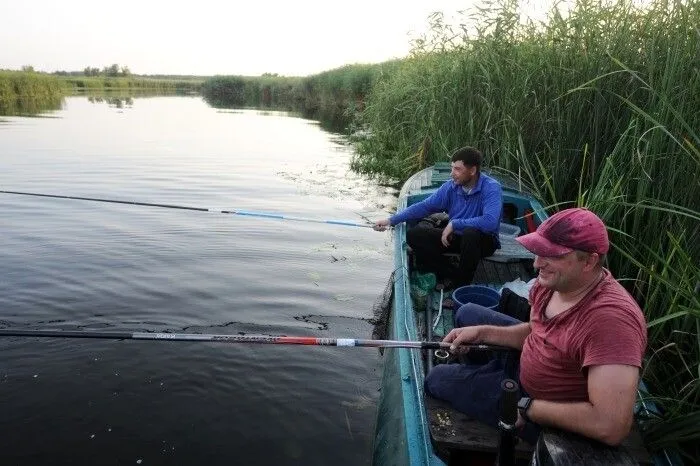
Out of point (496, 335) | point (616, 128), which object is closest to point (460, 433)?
point (496, 335)

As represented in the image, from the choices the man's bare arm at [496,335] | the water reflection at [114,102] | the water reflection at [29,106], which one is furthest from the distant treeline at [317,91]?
the man's bare arm at [496,335]

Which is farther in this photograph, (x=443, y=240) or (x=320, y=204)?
(x=320, y=204)

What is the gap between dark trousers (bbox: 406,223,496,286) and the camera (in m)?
4.91

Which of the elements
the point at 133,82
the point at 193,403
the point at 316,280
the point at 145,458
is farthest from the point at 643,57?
the point at 133,82

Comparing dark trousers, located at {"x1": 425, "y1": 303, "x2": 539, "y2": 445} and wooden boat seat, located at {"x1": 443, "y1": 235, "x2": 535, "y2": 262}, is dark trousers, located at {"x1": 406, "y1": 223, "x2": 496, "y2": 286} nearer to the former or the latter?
wooden boat seat, located at {"x1": 443, "y1": 235, "x2": 535, "y2": 262}

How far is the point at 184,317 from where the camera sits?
555 centimetres

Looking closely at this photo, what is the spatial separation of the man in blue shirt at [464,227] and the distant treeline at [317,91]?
13.8 metres

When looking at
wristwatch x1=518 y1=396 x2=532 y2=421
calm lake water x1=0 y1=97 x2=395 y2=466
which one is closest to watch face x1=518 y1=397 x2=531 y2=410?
wristwatch x1=518 y1=396 x2=532 y2=421

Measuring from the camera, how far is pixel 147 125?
23797 millimetres

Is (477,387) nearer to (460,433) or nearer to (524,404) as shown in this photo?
(460,433)

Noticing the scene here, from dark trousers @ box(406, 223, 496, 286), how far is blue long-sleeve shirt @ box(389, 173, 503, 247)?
4.0 inches

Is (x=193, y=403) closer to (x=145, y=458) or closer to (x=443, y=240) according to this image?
(x=145, y=458)

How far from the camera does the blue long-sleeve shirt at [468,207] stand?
499 centimetres

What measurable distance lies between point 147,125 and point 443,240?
22.2 meters
